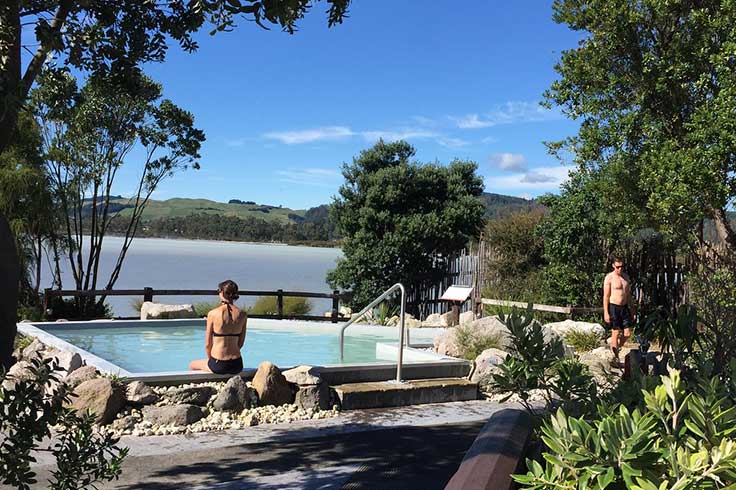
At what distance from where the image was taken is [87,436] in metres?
2.81

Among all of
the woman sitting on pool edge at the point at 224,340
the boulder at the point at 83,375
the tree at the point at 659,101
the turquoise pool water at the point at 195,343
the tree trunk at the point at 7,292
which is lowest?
the turquoise pool water at the point at 195,343

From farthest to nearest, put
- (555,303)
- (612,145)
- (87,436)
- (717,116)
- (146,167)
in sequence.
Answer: (146,167) → (555,303) → (612,145) → (717,116) → (87,436)

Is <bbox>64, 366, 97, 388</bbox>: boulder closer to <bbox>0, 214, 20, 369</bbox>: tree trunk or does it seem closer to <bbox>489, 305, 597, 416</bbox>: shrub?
<bbox>0, 214, 20, 369</bbox>: tree trunk

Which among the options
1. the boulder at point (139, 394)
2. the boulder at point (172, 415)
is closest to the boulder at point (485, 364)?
the boulder at point (172, 415)

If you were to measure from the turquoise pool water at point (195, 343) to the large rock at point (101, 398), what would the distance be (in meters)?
3.71

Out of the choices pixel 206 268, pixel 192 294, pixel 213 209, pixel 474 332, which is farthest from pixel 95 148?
pixel 213 209

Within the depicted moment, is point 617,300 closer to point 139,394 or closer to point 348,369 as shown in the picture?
point 348,369

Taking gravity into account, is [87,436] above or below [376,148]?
below

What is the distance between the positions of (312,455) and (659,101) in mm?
8547

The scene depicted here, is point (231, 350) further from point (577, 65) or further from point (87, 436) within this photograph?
point (577, 65)

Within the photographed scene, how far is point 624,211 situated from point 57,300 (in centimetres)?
1164

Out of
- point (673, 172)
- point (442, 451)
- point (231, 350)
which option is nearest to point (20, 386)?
point (442, 451)

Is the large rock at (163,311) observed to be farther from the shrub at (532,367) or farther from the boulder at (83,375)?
the shrub at (532,367)

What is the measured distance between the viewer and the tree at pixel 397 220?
58.2ft
